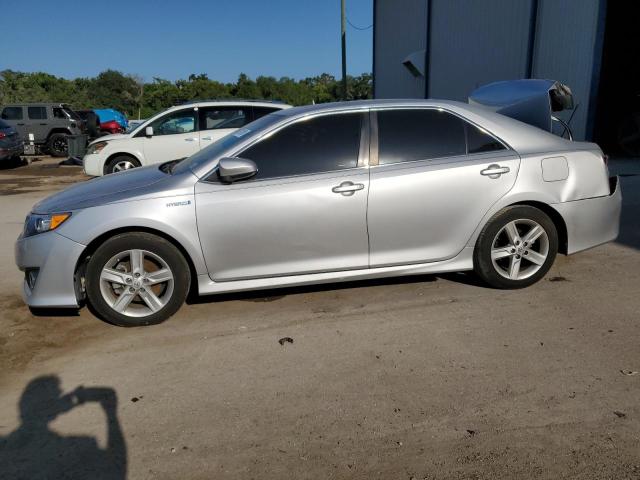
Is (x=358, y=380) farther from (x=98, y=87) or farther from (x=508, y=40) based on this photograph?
(x=98, y=87)

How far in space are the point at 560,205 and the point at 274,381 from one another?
2.74 metres

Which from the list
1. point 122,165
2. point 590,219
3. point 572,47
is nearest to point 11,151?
point 122,165

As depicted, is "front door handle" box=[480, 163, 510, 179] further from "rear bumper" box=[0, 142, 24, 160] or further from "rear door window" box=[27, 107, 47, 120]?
"rear door window" box=[27, 107, 47, 120]

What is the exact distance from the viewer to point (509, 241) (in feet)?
14.4

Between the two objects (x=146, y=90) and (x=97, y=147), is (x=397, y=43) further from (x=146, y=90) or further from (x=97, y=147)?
(x=146, y=90)

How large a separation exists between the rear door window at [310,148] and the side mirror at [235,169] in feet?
0.38

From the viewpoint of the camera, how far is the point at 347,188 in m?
3.97

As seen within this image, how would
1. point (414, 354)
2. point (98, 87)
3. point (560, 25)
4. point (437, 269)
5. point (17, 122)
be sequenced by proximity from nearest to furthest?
point (414, 354), point (437, 269), point (560, 25), point (17, 122), point (98, 87)

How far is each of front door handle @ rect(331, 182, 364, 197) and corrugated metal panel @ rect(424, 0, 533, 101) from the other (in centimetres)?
1197

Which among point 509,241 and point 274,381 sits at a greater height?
point 509,241

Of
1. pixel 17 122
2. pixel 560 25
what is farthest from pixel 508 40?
pixel 17 122

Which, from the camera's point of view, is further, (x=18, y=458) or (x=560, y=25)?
(x=560, y=25)

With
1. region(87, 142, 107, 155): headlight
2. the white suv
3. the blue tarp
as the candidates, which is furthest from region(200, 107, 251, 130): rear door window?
the blue tarp

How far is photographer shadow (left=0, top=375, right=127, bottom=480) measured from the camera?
247 centimetres
